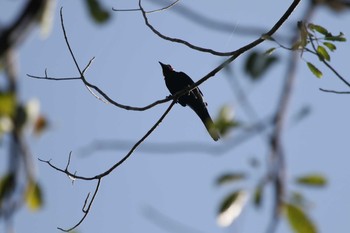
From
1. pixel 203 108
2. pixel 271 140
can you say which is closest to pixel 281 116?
pixel 271 140

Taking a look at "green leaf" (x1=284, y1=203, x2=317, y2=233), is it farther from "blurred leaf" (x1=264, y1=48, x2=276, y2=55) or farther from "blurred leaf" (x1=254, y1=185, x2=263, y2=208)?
"blurred leaf" (x1=264, y1=48, x2=276, y2=55)

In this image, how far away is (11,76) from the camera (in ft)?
6.41

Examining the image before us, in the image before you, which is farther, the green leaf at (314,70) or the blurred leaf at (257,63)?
the green leaf at (314,70)

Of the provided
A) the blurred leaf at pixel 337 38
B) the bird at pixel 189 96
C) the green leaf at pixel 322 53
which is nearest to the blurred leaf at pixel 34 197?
the green leaf at pixel 322 53

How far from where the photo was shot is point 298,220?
2.54 meters

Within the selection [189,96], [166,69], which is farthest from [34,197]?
[166,69]

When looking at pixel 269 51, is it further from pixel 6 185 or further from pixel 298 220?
pixel 6 185

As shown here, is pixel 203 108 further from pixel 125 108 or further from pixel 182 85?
pixel 125 108

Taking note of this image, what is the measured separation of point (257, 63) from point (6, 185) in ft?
4.40

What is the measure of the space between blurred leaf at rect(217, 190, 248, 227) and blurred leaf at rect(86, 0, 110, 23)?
1.10m

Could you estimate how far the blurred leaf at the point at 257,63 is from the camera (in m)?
2.65

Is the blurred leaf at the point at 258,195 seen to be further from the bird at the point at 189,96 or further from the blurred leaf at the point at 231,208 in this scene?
the bird at the point at 189,96

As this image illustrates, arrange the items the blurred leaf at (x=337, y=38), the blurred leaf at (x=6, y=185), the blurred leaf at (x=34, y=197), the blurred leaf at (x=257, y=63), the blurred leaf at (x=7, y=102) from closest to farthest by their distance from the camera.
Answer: the blurred leaf at (x=7, y=102) → the blurred leaf at (x=6, y=185) → the blurred leaf at (x=34, y=197) → the blurred leaf at (x=257, y=63) → the blurred leaf at (x=337, y=38)

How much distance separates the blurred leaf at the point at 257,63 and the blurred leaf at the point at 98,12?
744 mm
